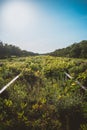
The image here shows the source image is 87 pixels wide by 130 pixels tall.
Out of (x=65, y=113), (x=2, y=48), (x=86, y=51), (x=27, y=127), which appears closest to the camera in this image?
(x=27, y=127)

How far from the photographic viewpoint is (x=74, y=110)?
5.33 meters

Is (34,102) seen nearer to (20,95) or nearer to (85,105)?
(20,95)

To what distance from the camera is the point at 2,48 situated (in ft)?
163

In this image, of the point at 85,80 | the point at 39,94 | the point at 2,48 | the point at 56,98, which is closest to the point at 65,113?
the point at 56,98

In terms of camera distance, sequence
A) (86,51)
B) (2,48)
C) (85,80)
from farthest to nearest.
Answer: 1. (2,48)
2. (86,51)
3. (85,80)

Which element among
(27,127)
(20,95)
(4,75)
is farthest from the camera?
(4,75)

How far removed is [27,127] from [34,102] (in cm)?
151

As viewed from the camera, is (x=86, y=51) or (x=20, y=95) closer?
(x=20, y=95)

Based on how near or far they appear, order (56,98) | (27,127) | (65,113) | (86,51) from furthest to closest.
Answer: (86,51) → (56,98) → (65,113) → (27,127)

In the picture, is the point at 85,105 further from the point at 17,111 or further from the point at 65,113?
the point at 17,111

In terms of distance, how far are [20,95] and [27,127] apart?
1.99 metres

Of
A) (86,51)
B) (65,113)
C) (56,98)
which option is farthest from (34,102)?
(86,51)

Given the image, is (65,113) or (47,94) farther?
(47,94)

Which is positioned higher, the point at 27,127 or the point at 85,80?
the point at 85,80
